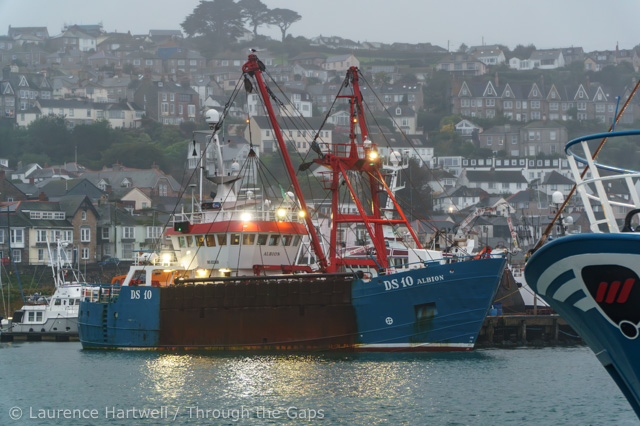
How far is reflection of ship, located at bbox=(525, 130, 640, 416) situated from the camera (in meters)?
18.1

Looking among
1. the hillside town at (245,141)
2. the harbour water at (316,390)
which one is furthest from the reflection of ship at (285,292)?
the hillside town at (245,141)

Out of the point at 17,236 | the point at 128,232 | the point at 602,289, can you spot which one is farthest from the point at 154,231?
the point at 602,289

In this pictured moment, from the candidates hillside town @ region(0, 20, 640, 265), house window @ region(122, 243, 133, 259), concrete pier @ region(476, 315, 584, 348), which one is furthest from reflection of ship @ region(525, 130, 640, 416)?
house window @ region(122, 243, 133, 259)

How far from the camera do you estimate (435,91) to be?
18938cm

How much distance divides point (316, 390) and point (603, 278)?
13380 millimetres

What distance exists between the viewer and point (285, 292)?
3972 centimetres

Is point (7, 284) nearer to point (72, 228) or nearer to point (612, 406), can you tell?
point (72, 228)

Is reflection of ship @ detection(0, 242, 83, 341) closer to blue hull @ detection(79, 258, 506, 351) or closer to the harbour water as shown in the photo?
blue hull @ detection(79, 258, 506, 351)

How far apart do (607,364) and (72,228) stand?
221 feet

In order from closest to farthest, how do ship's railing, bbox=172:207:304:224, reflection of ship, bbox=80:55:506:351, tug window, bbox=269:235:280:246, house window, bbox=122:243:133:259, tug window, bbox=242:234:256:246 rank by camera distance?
1. reflection of ship, bbox=80:55:506:351
2. tug window, bbox=242:234:256:246
3. ship's railing, bbox=172:207:304:224
4. tug window, bbox=269:235:280:246
5. house window, bbox=122:243:133:259

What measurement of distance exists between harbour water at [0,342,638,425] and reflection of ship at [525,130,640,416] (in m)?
6.36

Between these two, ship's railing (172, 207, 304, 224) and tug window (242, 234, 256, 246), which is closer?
tug window (242, 234, 256, 246)

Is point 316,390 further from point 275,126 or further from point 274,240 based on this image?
point 275,126

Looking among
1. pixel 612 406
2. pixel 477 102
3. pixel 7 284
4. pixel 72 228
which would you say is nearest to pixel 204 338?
pixel 612 406
